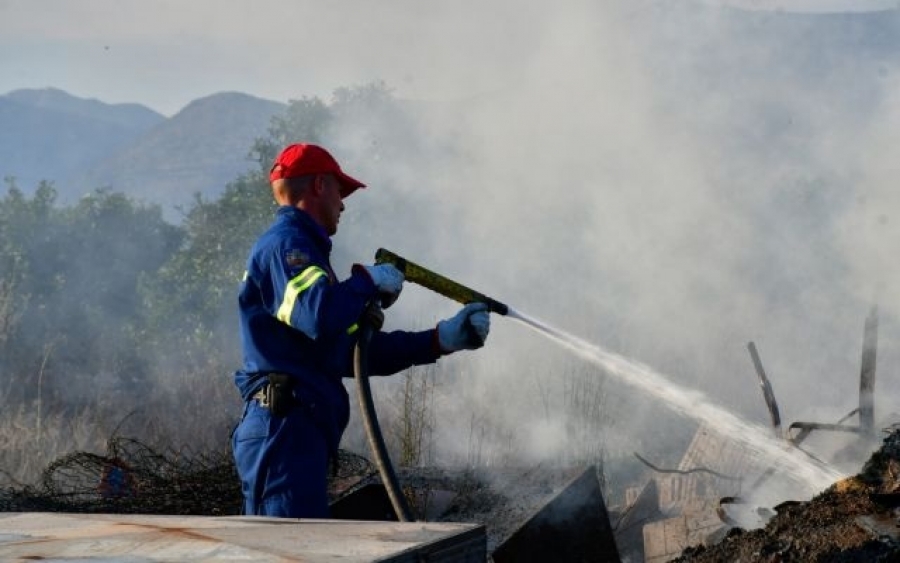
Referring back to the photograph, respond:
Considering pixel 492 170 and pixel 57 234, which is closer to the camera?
pixel 492 170

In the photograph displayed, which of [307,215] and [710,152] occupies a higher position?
[710,152]

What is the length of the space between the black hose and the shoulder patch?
360 mm

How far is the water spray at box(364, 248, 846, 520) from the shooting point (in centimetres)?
410

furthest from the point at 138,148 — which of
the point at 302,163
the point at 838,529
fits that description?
the point at 838,529

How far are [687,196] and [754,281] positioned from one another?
1.47 meters

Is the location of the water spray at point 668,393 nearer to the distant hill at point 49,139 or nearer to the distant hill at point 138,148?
the distant hill at point 138,148

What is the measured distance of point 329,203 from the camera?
3.95 metres

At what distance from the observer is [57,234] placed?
18359 millimetres

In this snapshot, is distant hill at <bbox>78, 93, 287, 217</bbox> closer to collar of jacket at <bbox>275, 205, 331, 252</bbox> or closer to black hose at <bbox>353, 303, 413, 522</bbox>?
collar of jacket at <bbox>275, 205, 331, 252</bbox>

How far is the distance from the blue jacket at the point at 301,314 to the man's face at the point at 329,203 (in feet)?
0.39

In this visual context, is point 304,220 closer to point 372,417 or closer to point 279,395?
point 279,395

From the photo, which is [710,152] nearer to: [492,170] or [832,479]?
[492,170]

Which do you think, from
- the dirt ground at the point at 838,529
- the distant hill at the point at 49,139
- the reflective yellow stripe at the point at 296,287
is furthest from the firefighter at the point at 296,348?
the distant hill at the point at 49,139

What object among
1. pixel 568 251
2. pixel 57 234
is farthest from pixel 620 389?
pixel 57 234
